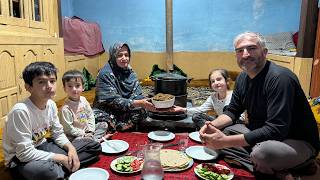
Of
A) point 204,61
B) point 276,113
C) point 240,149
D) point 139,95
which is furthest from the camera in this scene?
point 204,61

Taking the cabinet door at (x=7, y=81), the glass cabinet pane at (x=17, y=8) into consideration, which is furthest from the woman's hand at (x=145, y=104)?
the glass cabinet pane at (x=17, y=8)

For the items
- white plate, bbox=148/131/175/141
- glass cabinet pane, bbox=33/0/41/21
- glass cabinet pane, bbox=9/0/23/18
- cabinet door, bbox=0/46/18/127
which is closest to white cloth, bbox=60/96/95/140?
white plate, bbox=148/131/175/141

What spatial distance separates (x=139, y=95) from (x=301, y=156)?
1.45 m

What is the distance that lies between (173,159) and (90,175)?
48 cm

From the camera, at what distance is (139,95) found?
8.01 feet

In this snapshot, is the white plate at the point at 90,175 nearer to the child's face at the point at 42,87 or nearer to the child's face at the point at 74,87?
the child's face at the point at 42,87

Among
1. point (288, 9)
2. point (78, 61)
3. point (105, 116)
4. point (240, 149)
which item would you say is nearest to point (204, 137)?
point (240, 149)

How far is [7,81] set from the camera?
2691mm

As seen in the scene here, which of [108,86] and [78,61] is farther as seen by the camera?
[78,61]

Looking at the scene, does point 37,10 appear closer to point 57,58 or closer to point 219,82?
point 57,58

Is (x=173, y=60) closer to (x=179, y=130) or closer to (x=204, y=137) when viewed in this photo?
(x=179, y=130)

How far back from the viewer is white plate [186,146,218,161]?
163 centimetres

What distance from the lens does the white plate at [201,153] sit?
1.63 metres

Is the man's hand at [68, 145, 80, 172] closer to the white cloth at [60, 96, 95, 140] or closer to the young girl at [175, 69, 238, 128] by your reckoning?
the white cloth at [60, 96, 95, 140]
